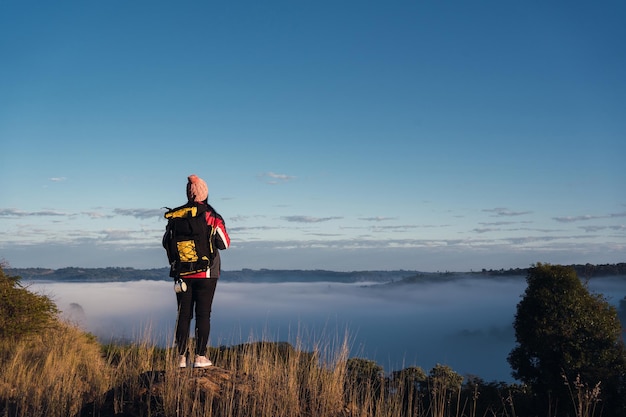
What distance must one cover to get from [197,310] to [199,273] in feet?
1.84

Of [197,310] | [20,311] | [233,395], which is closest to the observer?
[233,395]

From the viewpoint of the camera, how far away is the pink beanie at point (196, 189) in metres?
7.72

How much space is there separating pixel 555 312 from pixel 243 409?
1479cm

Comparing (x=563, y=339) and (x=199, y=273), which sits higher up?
(x=199, y=273)

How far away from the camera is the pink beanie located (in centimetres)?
772

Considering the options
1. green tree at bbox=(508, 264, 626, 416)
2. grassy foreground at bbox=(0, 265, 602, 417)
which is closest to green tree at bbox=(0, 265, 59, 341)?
grassy foreground at bbox=(0, 265, 602, 417)

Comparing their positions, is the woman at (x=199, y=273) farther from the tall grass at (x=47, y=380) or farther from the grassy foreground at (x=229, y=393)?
the tall grass at (x=47, y=380)

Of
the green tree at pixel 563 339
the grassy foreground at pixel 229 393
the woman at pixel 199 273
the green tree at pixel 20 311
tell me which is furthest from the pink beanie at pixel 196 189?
the green tree at pixel 563 339

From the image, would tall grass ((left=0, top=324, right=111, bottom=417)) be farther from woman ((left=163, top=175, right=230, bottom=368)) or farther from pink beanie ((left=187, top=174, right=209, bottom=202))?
pink beanie ((left=187, top=174, right=209, bottom=202))

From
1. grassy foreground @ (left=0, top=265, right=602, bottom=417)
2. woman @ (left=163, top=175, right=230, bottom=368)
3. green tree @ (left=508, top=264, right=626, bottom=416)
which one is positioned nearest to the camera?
grassy foreground @ (left=0, top=265, right=602, bottom=417)

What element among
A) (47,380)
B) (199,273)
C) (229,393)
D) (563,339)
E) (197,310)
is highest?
(199,273)

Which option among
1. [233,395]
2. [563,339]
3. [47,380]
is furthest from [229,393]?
[563,339]

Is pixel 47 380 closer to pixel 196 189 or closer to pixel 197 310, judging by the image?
pixel 197 310

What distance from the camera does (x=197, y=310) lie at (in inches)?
307
